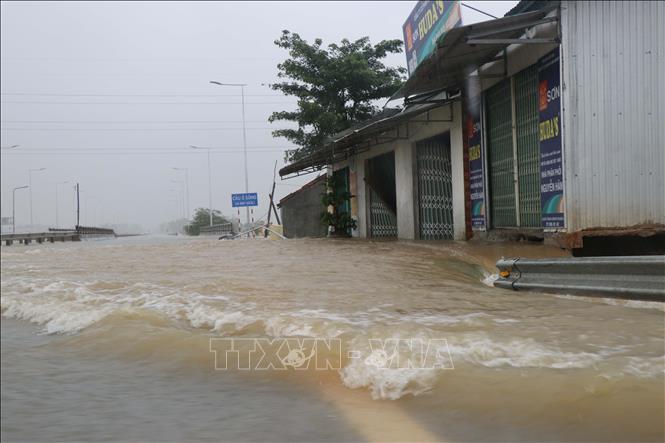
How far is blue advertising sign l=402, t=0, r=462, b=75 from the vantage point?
11.0 meters

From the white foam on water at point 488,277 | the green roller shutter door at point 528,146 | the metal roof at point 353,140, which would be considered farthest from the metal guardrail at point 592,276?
the metal roof at point 353,140

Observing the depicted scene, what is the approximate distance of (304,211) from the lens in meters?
26.4

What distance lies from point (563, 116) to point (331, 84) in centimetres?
1463

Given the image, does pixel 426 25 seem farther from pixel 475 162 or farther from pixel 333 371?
pixel 333 371

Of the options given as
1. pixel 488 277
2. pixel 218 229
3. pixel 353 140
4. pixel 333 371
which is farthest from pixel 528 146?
pixel 218 229

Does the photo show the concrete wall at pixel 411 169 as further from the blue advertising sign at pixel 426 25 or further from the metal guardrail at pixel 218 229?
the metal guardrail at pixel 218 229

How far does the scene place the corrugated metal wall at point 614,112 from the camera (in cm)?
768

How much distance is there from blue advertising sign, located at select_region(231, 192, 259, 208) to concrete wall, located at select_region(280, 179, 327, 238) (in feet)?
23.9

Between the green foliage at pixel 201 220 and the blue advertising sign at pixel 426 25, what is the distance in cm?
3822

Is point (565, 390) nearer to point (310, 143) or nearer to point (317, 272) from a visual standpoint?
point (317, 272)

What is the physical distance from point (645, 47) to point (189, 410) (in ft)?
26.0

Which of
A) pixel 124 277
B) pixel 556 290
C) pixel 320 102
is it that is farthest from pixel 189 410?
pixel 320 102

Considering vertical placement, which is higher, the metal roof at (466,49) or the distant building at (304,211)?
the metal roof at (466,49)

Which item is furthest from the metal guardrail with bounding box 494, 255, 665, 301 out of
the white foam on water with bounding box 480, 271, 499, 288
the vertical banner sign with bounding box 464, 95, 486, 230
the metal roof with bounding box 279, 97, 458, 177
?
the metal roof with bounding box 279, 97, 458, 177
